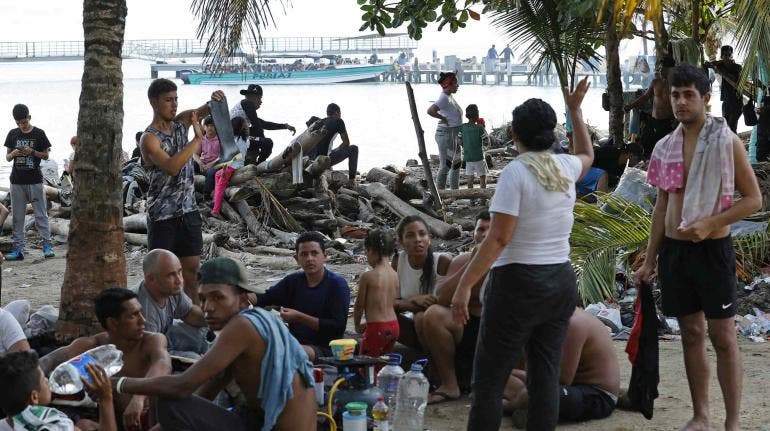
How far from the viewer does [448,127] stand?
16.9 metres

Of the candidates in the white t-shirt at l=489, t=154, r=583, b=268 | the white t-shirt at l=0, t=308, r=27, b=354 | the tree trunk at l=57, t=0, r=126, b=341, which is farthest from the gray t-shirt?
the white t-shirt at l=489, t=154, r=583, b=268

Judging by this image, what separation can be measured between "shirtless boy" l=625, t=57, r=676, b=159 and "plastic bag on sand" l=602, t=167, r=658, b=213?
2.28 feet

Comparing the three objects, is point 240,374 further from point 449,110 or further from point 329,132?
point 449,110

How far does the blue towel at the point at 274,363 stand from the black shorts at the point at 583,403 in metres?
1.70

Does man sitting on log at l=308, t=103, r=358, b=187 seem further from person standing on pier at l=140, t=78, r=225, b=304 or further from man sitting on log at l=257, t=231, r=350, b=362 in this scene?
man sitting on log at l=257, t=231, r=350, b=362

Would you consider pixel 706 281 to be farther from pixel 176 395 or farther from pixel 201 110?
pixel 201 110

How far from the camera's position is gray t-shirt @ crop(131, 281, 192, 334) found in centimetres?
654

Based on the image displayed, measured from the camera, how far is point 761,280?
8.86 meters

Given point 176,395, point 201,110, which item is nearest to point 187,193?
point 201,110

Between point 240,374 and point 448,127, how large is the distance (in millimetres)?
12176

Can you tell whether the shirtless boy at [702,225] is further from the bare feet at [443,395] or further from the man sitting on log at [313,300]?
the man sitting on log at [313,300]

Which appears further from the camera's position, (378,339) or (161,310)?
(378,339)

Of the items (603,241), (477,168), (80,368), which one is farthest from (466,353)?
(477,168)

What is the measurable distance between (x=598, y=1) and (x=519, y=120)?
22.3ft
